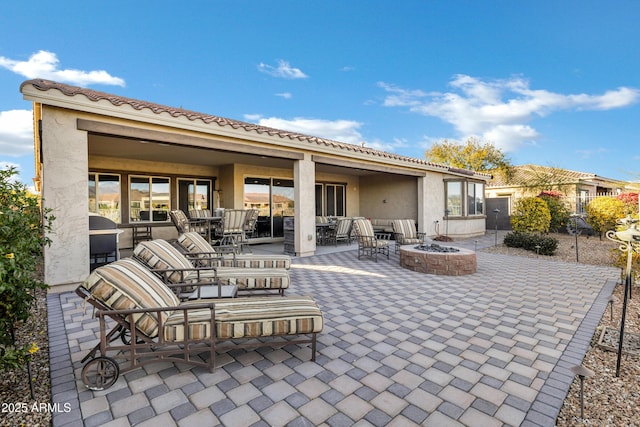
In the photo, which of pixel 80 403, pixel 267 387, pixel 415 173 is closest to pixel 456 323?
pixel 267 387

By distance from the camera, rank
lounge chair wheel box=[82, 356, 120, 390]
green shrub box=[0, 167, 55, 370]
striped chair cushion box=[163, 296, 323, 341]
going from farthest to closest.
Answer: striped chair cushion box=[163, 296, 323, 341] < lounge chair wheel box=[82, 356, 120, 390] < green shrub box=[0, 167, 55, 370]

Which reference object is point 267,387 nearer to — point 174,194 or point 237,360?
point 237,360

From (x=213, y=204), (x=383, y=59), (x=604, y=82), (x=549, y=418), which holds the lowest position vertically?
(x=549, y=418)

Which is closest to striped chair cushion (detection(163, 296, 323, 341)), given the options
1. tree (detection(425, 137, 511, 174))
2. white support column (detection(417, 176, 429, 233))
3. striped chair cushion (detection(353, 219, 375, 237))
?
striped chair cushion (detection(353, 219, 375, 237))

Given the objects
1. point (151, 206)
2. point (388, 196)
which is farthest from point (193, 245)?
point (388, 196)

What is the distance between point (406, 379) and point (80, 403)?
2.60m

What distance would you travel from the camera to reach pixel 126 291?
2615 mm

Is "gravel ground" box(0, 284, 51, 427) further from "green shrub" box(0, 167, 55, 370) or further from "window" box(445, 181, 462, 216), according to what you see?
"window" box(445, 181, 462, 216)

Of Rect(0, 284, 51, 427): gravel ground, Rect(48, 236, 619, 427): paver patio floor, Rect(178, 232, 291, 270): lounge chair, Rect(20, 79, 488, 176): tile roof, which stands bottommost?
Rect(48, 236, 619, 427): paver patio floor

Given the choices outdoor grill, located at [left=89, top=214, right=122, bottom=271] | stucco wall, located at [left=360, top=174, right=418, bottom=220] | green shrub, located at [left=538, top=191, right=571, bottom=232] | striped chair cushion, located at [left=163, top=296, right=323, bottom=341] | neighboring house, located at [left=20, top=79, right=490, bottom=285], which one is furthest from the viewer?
green shrub, located at [left=538, top=191, right=571, bottom=232]

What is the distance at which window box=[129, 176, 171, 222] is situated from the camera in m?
10.5

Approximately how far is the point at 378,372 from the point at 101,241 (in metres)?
5.87

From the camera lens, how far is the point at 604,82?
1633 centimetres

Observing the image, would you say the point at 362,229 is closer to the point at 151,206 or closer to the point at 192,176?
the point at 192,176
